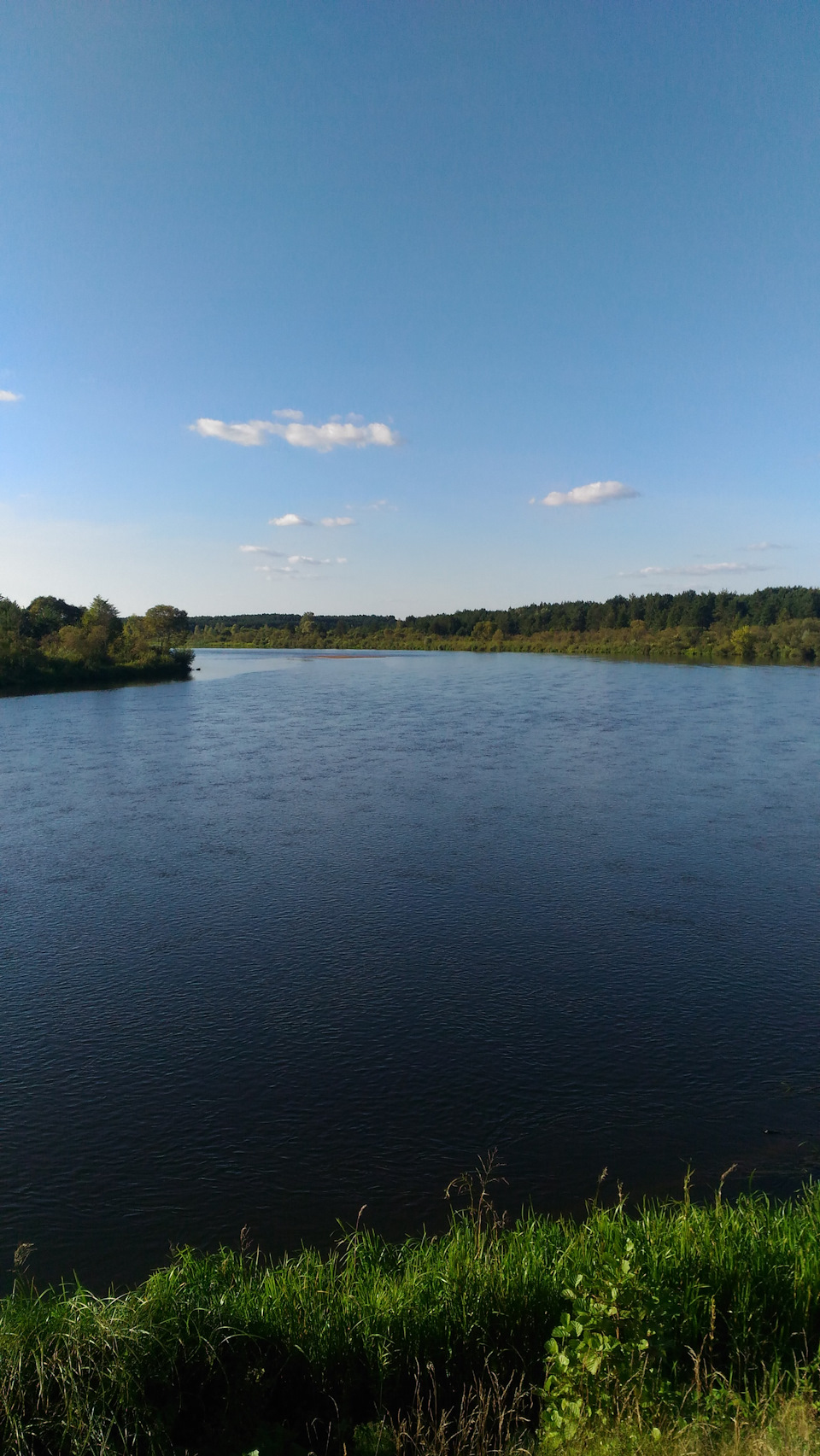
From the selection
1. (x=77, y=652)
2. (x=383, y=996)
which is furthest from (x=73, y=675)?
(x=383, y=996)

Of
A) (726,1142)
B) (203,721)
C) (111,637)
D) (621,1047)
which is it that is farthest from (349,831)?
(111,637)

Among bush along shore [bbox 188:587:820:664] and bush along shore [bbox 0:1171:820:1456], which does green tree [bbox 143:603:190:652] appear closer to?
bush along shore [bbox 188:587:820:664]

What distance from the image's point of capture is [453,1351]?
5152 millimetres

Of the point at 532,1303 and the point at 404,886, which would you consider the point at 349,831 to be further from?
the point at 532,1303

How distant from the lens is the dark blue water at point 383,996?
7.59 meters

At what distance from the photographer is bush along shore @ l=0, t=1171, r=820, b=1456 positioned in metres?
4.45

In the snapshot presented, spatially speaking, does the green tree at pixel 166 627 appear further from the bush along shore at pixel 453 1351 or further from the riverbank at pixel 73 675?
the bush along shore at pixel 453 1351

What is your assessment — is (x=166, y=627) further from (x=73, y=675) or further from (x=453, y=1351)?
(x=453, y=1351)

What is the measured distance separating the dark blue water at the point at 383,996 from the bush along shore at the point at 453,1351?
4.85ft

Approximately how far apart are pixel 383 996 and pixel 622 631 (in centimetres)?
10438

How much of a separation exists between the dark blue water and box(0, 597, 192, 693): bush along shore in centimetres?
3536

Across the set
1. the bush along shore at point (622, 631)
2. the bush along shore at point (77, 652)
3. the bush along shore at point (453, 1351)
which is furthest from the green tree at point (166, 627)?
the bush along shore at point (453, 1351)

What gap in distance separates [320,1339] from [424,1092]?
3.85 meters

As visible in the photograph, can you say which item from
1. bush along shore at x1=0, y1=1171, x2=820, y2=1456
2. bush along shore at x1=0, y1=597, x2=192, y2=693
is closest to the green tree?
bush along shore at x1=0, y1=597, x2=192, y2=693
